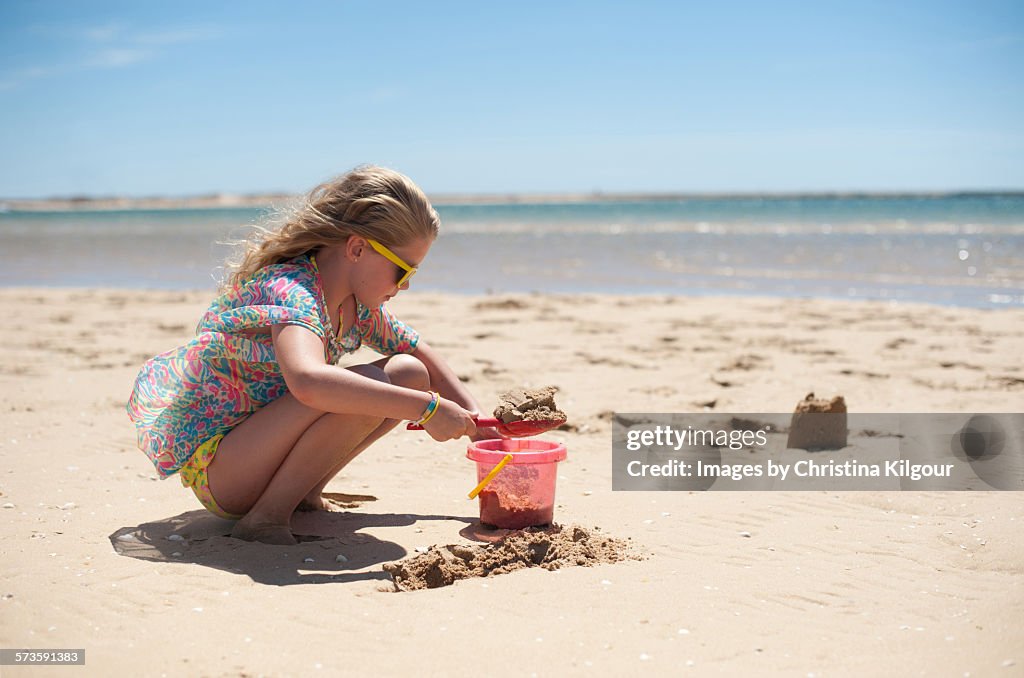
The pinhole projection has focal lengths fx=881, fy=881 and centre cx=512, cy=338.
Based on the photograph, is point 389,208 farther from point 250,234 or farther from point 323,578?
point 323,578

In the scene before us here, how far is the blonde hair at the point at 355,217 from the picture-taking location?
8.79ft

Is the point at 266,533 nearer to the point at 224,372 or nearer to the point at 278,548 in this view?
the point at 278,548

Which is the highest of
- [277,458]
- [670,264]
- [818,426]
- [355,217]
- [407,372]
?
[355,217]

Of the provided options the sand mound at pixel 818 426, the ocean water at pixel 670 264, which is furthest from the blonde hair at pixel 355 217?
the ocean water at pixel 670 264

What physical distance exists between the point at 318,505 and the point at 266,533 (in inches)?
14.9

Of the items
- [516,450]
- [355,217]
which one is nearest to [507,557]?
[516,450]

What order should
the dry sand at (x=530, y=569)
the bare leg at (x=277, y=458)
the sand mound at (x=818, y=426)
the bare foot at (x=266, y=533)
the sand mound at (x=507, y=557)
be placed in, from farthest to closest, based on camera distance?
the sand mound at (x=818, y=426)
the bare foot at (x=266, y=533)
the bare leg at (x=277, y=458)
the sand mound at (x=507, y=557)
the dry sand at (x=530, y=569)

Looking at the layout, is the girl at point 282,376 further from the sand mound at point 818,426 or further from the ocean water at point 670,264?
the ocean water at point 670,264

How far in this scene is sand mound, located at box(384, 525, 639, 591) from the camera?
2.53 meters

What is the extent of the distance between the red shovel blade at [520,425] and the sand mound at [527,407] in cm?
1

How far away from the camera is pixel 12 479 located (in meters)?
3.43

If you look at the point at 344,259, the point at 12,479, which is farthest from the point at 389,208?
the point at 12,479

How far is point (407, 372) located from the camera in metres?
2.95

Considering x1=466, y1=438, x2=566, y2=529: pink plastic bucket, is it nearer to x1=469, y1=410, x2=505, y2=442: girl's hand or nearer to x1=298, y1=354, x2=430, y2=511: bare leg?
x1=469, y1=410, x2=505, y2=442: girl's hand
